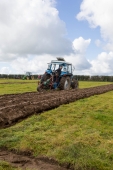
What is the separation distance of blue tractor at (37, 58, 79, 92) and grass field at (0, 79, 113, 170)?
9.85 m

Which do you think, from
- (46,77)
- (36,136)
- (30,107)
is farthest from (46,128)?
(46,77)

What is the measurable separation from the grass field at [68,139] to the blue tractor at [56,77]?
9849mm

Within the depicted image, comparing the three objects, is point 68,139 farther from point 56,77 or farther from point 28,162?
point 56,77

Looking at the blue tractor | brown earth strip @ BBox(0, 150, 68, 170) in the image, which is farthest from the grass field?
the blue tractor

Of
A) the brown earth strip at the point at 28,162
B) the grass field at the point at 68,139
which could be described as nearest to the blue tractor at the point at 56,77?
the grass field at the point at 68,139

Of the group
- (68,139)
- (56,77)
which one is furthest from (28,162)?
(56,77)

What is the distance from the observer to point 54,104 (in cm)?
1041

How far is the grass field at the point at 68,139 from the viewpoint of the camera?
4381mm

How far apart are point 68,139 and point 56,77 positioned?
12.4 metres

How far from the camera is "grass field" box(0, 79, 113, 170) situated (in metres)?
4.38

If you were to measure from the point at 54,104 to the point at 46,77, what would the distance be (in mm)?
7544

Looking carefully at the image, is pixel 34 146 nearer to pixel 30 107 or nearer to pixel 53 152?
pixel 53 152

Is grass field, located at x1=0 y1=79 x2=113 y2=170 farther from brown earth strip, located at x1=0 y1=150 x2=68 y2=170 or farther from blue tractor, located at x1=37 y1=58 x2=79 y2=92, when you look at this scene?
blue tractor, located at x1=37 y1=58 x2=79 y2=92

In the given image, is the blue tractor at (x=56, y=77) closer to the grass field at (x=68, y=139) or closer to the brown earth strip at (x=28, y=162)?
the grass field at (x=68, y=139)
